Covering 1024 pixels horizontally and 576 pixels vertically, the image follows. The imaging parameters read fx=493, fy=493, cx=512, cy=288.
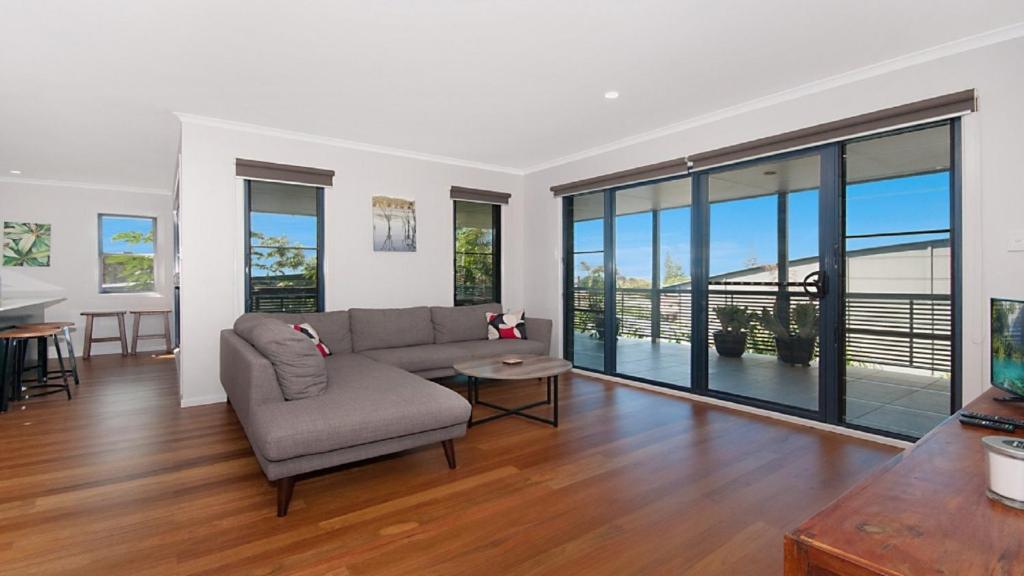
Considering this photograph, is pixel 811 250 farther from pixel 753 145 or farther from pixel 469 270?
pixel 469 270

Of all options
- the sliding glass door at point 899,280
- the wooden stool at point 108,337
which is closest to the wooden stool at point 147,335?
the wooden stool at point 108,337

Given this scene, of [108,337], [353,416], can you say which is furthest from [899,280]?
[108,337]

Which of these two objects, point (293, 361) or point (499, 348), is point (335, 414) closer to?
point (293, 361)

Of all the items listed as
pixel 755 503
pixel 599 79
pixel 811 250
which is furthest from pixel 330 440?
pixel 811 250

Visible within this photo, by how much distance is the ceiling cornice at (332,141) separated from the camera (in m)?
4.22

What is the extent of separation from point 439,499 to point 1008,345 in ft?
8.37

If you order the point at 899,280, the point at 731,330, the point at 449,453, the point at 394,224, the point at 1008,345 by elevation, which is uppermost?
the point at 394,224

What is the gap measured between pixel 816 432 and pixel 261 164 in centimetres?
501

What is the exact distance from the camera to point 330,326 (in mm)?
4551

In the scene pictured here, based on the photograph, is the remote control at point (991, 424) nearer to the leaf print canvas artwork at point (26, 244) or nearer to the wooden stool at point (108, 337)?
the wooden stool at point (108, 337)

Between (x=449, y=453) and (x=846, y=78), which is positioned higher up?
(x=846, y=78)

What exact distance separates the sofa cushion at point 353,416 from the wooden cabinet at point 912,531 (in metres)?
2.04

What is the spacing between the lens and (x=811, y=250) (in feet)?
11.9

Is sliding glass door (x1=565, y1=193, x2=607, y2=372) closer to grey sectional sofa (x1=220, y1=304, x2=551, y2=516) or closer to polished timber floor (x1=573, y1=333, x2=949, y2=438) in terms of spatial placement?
polished timber floor (x1=573, y1=333, x2=949, y2=438)
